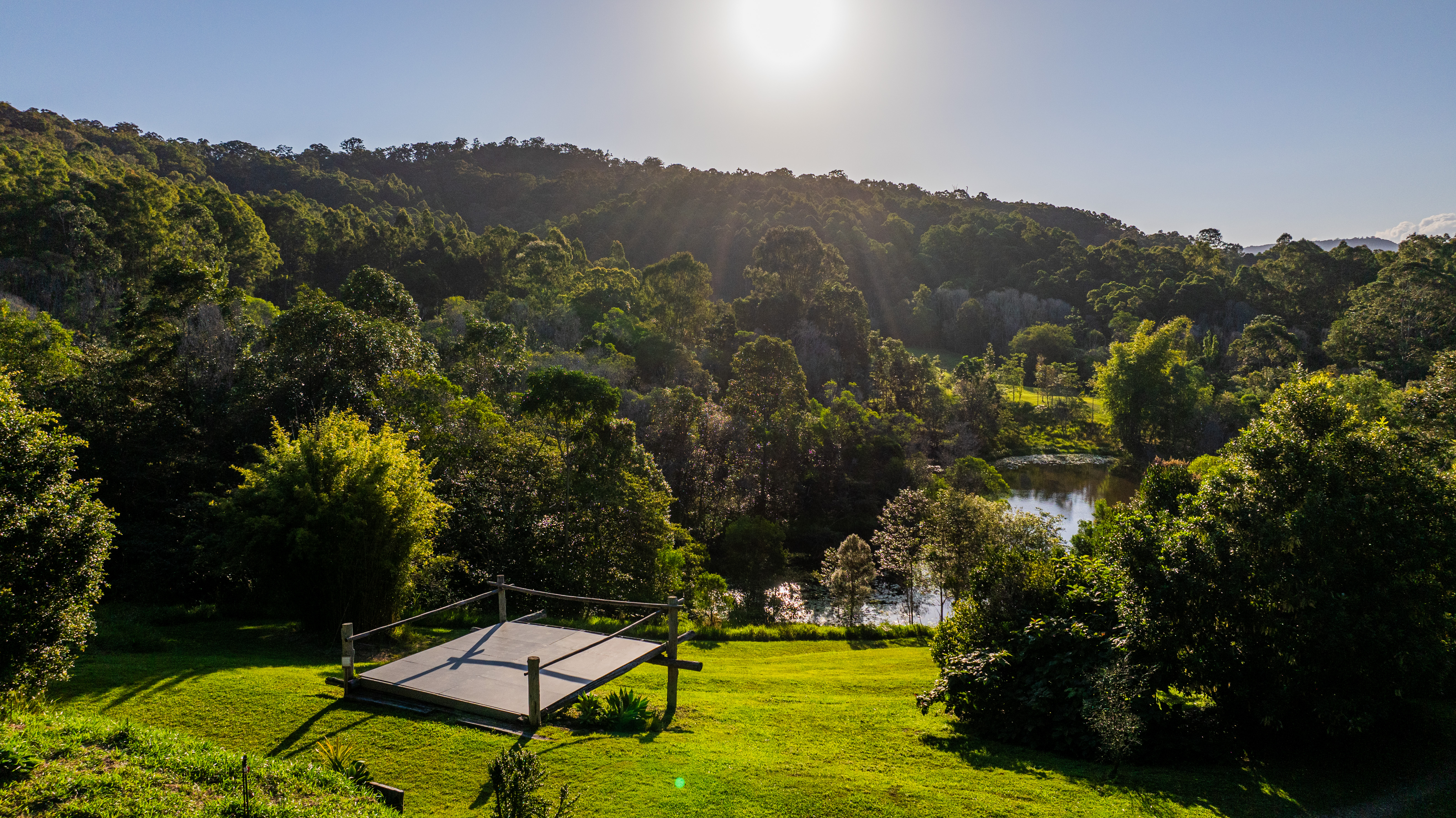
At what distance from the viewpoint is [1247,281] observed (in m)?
78.2

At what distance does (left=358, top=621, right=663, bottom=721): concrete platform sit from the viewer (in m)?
9.38

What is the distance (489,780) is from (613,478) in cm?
1394

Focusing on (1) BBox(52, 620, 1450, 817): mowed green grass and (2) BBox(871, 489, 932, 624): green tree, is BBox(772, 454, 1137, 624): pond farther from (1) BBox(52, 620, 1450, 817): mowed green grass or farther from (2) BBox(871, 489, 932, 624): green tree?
(1) BBox(52, 620, 1450, 817): mowed green grass

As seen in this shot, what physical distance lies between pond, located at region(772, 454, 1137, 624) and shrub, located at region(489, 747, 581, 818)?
1952 cm

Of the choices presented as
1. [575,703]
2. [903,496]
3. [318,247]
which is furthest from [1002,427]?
[318,247]

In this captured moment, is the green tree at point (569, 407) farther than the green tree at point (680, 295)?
No

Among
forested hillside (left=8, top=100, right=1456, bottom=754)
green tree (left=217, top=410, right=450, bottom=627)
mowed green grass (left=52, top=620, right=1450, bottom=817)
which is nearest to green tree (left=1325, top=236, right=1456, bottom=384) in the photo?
forested hillside (left=8, top=100, right=1456, bottom=754)

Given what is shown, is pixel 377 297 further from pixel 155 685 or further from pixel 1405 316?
pixel 1405 316

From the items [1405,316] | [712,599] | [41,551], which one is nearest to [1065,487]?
[1405,316]

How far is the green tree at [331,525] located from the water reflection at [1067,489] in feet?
108

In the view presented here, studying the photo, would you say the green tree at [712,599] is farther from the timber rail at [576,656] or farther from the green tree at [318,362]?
the green tree at [318,362]

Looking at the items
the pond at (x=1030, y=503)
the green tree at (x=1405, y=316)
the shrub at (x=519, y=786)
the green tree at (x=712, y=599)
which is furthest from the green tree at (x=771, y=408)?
the green tree at (x=1405, y=316)

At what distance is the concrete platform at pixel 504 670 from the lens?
9.38 m

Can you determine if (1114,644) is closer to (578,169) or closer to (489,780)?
(489,780)
